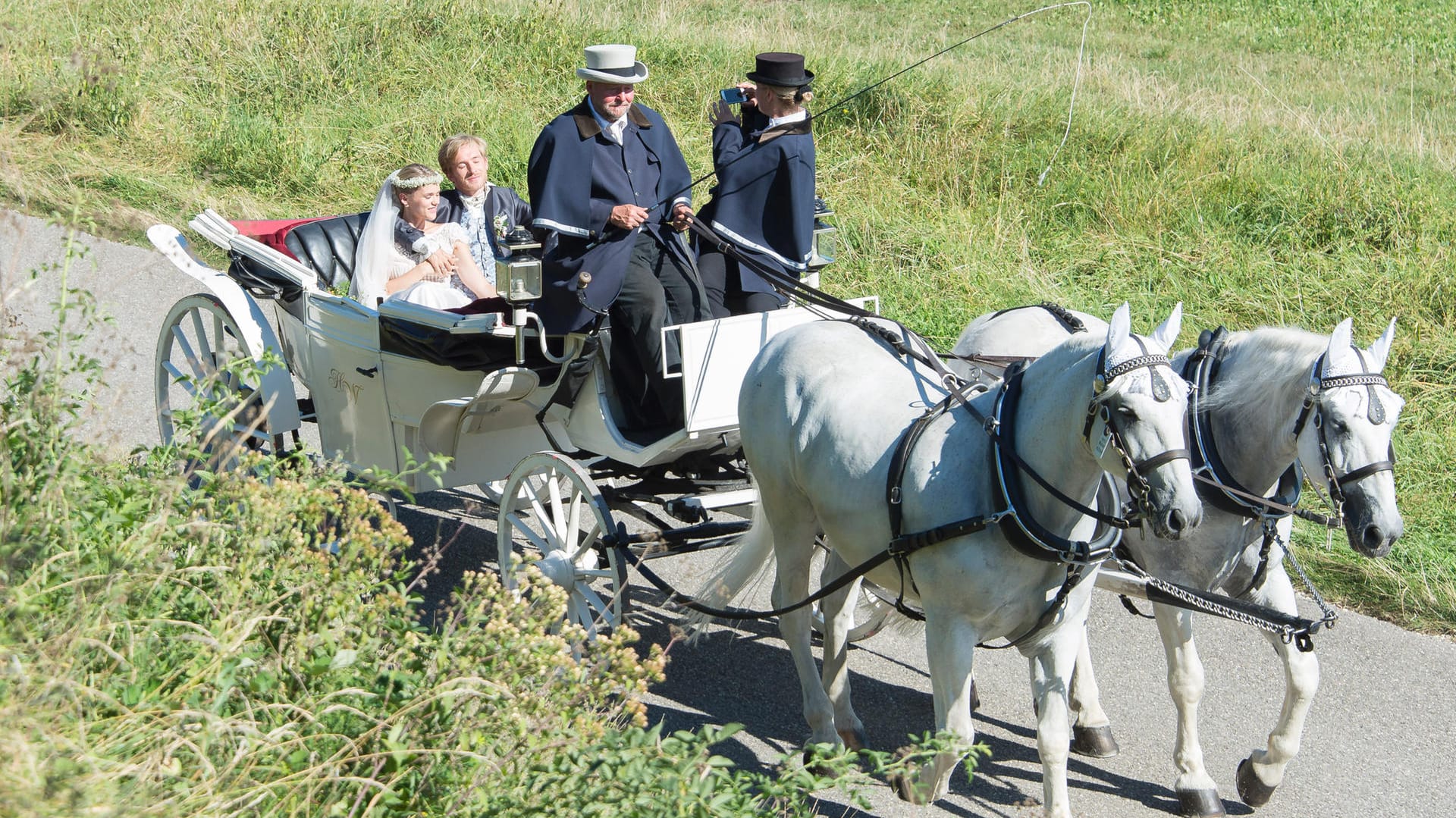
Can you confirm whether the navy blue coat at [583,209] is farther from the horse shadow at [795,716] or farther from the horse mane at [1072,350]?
the horse mane at [1072,350]

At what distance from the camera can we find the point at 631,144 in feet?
17.9

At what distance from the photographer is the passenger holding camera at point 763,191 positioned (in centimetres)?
540

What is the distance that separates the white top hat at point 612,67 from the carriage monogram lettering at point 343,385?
174cm

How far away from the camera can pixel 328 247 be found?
6.66 metres

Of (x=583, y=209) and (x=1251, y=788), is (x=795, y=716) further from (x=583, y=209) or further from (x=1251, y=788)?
(x=583, y=209)

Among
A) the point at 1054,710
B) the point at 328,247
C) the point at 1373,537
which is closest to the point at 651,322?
the point at 1054,710

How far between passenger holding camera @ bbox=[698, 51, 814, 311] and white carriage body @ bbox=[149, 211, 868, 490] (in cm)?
36

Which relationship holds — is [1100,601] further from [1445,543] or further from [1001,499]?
[1001,499]

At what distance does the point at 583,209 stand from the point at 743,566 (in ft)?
4.82

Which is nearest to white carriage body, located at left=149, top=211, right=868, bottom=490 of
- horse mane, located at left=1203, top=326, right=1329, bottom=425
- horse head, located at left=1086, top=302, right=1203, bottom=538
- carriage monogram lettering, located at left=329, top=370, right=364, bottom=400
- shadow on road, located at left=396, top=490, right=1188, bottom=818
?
carriage monogram lettering, located at left=329, top=370, right=364, bottom=400

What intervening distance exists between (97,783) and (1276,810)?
3.70m

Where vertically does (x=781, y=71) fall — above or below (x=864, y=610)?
above

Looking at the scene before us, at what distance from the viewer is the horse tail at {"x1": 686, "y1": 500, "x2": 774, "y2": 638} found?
16.8ft

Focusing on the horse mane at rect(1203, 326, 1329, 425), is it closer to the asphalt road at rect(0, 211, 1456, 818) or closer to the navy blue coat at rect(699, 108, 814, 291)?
the asphalt road at rect(0, 211, 1456, 818)
